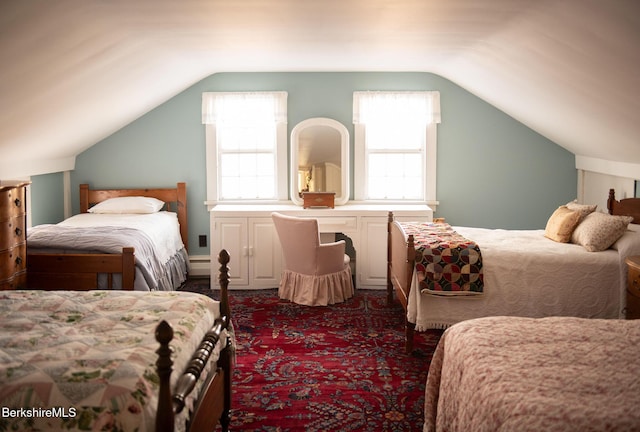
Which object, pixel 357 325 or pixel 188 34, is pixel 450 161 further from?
pixel 188 34

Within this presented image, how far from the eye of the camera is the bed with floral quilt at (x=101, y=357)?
211cm

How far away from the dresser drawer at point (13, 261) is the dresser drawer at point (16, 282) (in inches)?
1.1

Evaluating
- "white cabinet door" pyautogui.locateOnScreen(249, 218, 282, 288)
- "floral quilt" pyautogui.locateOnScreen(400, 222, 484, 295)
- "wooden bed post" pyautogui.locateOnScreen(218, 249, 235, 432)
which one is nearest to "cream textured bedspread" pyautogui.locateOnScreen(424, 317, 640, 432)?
"wooden bed post" pyautogui.locateOnScreen(218, 249, 235, 432)

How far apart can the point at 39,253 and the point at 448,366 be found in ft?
10.6

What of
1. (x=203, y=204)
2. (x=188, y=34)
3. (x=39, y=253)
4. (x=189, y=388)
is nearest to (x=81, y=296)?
(x=189, y=388)

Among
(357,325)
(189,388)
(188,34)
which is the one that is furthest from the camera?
(357,325)

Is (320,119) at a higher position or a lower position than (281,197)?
higher

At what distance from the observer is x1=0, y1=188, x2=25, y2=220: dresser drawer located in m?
4.19

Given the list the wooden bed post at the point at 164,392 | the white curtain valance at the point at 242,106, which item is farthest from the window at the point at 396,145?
the wooden bed post at the point at 164,392

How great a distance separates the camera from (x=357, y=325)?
539 cm

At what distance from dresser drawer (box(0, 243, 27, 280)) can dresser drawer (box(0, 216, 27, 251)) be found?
4 centimetres

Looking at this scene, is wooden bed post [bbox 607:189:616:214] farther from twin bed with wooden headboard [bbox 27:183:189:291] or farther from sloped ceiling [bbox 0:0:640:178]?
twin bed with wooden headboard [bbox 27:183:189:291]

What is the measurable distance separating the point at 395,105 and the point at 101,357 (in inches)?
200

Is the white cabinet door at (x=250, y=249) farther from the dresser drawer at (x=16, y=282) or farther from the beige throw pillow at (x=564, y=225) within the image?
the beige throw pillow at (x=564, y=225)
